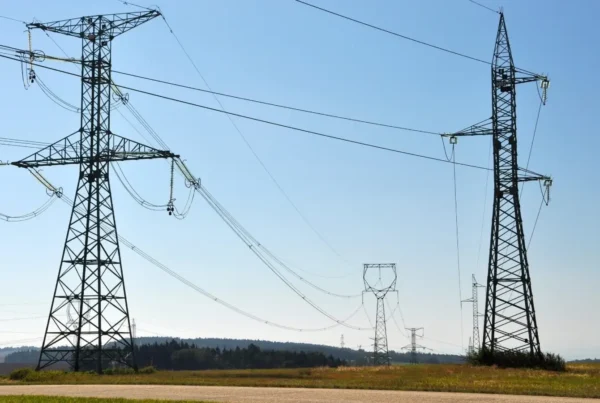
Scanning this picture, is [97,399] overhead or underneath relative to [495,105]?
underneath

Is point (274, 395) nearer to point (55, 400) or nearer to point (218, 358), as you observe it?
Answer: point (55, 400)

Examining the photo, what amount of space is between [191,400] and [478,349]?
138 ft

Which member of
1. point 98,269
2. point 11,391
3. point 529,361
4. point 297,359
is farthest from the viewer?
point 297,359

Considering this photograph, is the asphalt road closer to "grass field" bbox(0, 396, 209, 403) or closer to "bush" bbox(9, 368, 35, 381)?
"grass field" bbox(0, 396, 209, 403)

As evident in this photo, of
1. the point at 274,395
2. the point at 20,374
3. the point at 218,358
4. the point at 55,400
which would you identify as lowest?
the point at 55,400

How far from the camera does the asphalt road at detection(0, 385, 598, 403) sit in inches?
1251

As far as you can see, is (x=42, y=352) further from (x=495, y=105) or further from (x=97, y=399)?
(x=495, y=105)

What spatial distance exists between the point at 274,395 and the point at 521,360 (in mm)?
36136

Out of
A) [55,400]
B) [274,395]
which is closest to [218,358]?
[274,395]

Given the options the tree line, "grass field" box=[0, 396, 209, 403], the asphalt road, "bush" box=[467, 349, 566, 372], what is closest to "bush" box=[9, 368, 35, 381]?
the asphalt road

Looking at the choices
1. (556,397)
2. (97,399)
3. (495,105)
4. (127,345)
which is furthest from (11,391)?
(495,105)

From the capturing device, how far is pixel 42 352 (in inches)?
2174

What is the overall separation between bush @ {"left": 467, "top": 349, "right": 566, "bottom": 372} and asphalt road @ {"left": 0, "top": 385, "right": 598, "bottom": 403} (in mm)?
31512

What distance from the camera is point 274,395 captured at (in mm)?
34688
